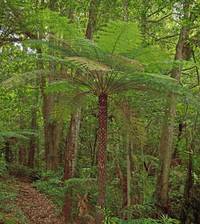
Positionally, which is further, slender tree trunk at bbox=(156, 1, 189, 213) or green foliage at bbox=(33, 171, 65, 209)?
green foliage at bbox=(33, 171, 65, 209)

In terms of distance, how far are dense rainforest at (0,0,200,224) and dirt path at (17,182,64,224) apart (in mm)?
34

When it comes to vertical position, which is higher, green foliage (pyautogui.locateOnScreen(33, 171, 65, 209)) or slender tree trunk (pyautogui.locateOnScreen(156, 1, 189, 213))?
slender tree trunk (pyautogui.locateOnScreen(156, 1, 189, 213))

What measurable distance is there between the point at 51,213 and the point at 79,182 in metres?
2.69

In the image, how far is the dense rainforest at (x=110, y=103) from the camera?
19.2 ft

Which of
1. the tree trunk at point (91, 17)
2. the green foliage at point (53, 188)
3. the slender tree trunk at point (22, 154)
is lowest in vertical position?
the slender tree trunk at point (22, 154)

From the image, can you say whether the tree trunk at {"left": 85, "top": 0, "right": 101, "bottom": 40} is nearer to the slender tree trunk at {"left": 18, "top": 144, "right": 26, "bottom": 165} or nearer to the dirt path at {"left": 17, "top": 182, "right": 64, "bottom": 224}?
the dirt path at {"left": 17, "top": 182, "right": 64, "bottom": 224}

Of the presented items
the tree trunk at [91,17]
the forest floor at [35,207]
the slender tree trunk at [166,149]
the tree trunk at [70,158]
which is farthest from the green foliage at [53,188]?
the tree trunk at [91,17]

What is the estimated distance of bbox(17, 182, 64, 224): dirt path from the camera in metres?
10.3

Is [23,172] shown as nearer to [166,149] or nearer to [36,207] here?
[36,207]

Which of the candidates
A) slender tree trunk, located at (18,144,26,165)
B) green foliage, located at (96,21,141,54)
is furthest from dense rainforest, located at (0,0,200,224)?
slender tree trunk, located at (18,144,26,165)

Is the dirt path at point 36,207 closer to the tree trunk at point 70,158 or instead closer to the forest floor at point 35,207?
the forest floor at point 35,207

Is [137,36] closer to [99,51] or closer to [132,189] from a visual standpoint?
[99,51]

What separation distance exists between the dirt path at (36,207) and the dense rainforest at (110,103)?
34mm

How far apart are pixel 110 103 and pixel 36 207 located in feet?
14.5
